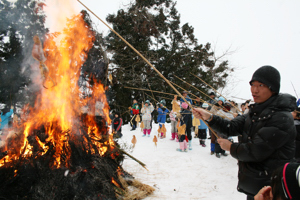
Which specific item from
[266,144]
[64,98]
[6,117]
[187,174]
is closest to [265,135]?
[266,144]

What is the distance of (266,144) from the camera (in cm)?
179

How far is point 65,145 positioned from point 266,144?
130 inches

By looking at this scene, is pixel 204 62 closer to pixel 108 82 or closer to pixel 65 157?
pixel 108 82

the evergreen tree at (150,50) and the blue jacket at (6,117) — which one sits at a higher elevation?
the evergreen tree at (150,50)

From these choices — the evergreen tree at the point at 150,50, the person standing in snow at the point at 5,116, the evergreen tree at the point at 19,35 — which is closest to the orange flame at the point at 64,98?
the evergreen tree at the point at 19,35

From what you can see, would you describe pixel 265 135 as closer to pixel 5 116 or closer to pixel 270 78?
pixel 270 78

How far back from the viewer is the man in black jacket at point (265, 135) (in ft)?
5.90

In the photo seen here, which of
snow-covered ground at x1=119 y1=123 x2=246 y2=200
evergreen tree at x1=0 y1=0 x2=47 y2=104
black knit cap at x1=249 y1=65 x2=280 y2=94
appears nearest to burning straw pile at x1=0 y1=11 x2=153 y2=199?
snow-covered ground at x1=119 y1=123 x2=246 y2=200

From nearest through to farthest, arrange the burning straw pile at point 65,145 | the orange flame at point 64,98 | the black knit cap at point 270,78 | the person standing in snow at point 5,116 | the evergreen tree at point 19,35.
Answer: the black knit cap at point 270,78 < the burning straw pile at point 65,145 < the orange flame at point 64,98 < the evergreen tree at point 19,35 < the person standing in snow at point 5,116

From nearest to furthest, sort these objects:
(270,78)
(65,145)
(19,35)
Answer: (270,78), (65,145), (19,35)

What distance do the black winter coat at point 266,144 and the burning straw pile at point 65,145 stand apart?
2.39 m

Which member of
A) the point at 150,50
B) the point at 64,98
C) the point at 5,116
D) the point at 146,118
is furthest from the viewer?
the point at 150,50

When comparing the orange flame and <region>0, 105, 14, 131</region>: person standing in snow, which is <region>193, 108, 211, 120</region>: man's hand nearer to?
the orange flame

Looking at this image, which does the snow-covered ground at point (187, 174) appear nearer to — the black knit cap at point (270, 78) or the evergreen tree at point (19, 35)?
the black knit cap at point (270, 78)
